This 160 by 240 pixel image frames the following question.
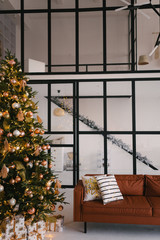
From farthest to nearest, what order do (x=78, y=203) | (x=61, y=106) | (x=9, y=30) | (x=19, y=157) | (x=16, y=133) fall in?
(x=9, y=30)
(x=61, y=106)
(x=78, y=203)
(x=19, y=157)
(x=16, y=133)

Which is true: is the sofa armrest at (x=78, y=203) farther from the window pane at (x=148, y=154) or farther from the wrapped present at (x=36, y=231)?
the window pane at (x=148, y=154)

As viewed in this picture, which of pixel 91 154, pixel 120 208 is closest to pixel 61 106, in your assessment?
pixel 91 154

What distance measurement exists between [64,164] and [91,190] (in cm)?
201

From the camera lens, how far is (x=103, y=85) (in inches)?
201

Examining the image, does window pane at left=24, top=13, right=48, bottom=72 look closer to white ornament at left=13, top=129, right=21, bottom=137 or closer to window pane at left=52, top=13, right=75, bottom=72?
window pane at left=52, top=13, right=75, bottom=72

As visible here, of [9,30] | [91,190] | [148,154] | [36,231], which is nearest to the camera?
[36,231]

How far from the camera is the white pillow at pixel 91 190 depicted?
3107mm

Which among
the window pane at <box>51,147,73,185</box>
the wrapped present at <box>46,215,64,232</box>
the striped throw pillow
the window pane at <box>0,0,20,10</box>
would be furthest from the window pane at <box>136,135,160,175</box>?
the window pane at <box>0,0,20,10</box>

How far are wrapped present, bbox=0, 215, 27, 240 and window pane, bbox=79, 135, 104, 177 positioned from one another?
2611 millimetres

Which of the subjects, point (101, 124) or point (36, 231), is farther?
point (101, 124)

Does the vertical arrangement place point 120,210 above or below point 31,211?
below

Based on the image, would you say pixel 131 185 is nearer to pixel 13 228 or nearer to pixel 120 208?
pixel 120 208

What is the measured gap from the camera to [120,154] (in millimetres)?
5051

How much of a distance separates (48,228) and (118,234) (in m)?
0.94
